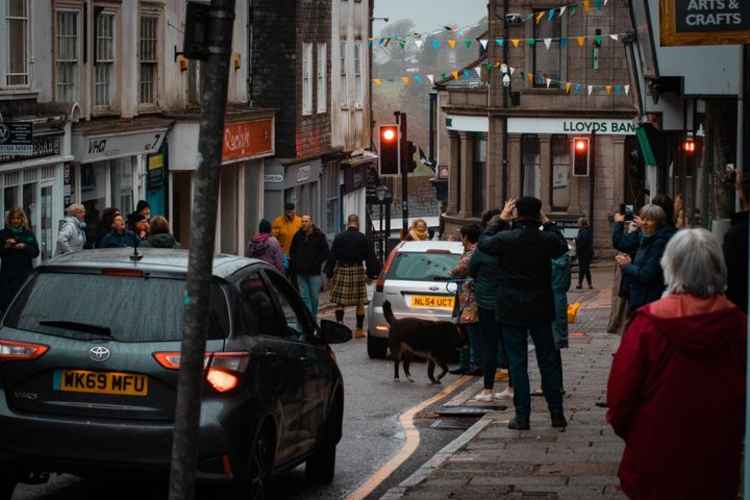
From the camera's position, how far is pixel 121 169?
3180cm

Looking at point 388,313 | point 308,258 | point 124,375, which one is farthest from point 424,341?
point 124,375

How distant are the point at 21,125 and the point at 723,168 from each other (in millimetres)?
10977

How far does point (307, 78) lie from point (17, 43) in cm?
1776

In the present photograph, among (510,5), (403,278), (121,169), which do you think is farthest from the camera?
(510,5)

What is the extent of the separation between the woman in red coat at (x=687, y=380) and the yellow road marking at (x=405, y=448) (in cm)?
452

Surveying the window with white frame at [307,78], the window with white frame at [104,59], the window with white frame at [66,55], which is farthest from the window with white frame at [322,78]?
the window with white frame at [66,55]

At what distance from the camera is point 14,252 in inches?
810

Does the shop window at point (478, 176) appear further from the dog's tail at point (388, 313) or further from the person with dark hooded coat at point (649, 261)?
the person with dark hooded coat at point (649, 261)

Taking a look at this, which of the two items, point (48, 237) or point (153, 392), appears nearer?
point (153, 392)

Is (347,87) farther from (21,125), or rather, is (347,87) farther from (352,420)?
(352,420)

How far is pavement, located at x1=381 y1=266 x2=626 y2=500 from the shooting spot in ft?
35.0

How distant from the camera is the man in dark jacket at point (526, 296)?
13.3 m

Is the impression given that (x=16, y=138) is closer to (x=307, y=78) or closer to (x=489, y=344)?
(x=489, y=344)

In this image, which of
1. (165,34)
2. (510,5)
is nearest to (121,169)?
(165,34)
